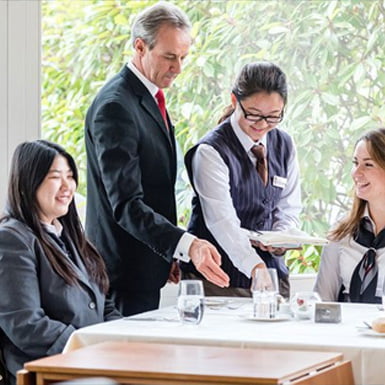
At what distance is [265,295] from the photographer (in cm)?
296

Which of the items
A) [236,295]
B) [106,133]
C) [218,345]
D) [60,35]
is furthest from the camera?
[60,35]

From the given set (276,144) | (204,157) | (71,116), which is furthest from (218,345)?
(71,116)

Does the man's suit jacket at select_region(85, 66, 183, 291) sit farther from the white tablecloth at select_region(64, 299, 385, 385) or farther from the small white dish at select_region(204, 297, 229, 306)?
the white tablecloth at select_region(64, 299, 385, 385)

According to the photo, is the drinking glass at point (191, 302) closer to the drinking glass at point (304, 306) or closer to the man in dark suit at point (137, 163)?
the drinking glass at point (304, 306)

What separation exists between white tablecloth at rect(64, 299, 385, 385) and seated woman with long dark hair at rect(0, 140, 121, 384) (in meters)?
0.27

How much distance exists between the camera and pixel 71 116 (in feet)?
15.8

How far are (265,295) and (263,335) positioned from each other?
346mm

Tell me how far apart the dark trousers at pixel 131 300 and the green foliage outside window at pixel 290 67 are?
4.34 feet

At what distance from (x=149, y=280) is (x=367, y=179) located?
849 mm

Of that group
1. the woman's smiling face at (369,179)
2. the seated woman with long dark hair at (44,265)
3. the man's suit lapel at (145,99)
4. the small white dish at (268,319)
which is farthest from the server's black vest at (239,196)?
the small white dish at (268,319)

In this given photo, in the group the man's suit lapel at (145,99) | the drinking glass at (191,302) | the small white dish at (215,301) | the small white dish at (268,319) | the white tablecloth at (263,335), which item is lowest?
the white tablecloth at (263,335)

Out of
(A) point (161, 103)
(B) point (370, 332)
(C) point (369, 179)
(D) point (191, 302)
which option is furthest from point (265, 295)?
(A) point (161, 103)

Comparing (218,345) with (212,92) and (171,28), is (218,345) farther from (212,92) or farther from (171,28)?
(212,92)

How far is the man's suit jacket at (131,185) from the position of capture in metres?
3.36
